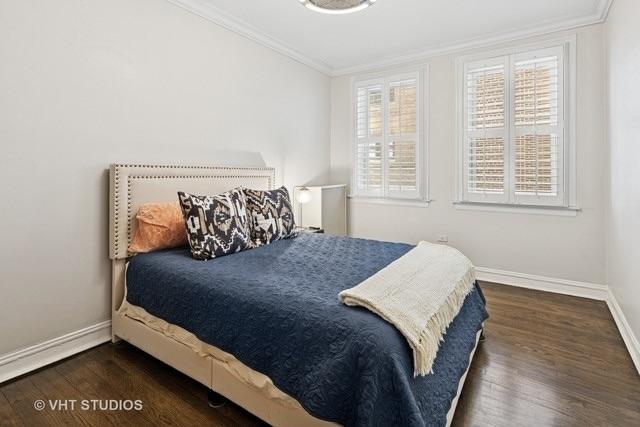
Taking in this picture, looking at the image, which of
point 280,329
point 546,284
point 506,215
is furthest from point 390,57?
point 280,329

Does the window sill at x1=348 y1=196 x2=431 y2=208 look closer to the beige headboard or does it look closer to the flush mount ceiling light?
the beige headboard

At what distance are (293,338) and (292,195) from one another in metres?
2.83

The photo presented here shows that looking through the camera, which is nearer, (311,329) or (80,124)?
(311,329)

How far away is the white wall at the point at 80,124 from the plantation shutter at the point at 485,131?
251 centimetres

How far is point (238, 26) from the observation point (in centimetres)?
323

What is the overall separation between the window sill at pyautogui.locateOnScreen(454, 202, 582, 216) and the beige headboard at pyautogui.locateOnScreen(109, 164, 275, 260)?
2472 millimetres

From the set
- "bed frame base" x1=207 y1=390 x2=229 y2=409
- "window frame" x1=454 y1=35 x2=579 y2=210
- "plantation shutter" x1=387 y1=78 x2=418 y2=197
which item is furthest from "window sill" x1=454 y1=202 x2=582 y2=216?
"bed frame base" x1=207 y1=390 x2=229 y2=409

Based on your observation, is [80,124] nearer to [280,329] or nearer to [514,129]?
[280,329]

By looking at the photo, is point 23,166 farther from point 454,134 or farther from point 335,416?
point 454,134

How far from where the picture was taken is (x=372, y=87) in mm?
4406

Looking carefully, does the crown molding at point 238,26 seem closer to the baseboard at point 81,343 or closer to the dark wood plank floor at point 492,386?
the baseboard at point 81,343

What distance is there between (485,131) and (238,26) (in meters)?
2.66

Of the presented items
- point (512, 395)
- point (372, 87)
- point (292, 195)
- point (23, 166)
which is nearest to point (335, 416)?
point (512, 395)

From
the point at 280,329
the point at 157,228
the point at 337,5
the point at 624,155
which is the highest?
the point at 337,5
